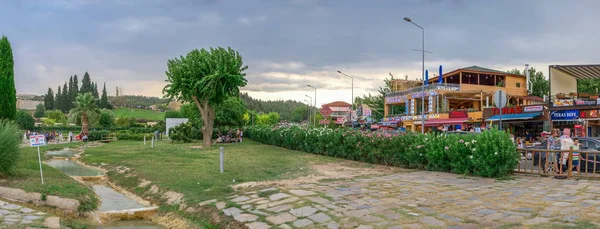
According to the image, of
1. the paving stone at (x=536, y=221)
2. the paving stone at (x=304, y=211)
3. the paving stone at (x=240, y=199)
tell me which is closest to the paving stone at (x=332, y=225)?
the paving stone at (x=304, y=211)

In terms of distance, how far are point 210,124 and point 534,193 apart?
999 inches

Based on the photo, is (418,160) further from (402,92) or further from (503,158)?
(402,92)

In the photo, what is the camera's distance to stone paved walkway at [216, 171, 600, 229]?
7637 mm

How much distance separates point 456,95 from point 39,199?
151 feet

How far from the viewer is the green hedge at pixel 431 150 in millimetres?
12742

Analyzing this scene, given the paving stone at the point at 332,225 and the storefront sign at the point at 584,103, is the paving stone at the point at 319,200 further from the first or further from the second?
the storefront sign at the point at 584,103

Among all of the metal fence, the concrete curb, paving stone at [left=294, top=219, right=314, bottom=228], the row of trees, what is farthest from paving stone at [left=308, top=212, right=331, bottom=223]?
the row of trees

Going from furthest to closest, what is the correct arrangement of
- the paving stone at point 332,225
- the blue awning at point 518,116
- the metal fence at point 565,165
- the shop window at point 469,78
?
the shop window at point 469,78
the blue awning at point 518,116
the metal fence at point 565,165
the paving stone at point 332,225

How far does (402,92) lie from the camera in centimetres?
5650

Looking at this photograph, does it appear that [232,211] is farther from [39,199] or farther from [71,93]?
[71,93]

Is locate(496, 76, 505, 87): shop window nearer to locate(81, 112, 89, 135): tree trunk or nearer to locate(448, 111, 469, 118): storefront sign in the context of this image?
locate(448, 111, 469, 118): storefront sign

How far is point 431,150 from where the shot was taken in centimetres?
1486

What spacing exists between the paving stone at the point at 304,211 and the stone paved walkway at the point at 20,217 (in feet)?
15.0

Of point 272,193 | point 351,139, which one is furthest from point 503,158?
point 351,139
